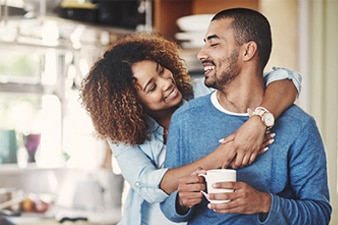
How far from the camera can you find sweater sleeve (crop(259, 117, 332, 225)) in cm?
73

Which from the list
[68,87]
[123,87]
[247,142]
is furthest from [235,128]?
[68,87]

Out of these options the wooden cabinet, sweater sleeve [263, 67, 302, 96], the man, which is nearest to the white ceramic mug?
the man

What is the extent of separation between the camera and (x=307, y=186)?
74 centimetres

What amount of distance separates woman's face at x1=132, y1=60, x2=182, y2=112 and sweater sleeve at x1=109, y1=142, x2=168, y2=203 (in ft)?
0.18

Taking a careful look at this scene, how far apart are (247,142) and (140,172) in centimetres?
13

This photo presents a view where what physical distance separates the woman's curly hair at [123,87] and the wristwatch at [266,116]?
9cm

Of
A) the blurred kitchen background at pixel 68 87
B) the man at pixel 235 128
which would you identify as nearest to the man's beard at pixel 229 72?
the man at pixel 235 128

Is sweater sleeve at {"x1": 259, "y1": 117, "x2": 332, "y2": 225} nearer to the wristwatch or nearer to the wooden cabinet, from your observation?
the wristwatch

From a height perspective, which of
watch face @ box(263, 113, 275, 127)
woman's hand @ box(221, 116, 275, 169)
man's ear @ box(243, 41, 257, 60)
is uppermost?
man's ear @ box(243, 41, 257, 60)

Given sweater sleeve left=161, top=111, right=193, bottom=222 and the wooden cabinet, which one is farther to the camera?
the wooden cabinet

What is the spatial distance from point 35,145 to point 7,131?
5 cm

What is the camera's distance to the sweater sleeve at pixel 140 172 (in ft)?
2.52

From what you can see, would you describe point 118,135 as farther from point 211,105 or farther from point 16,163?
point 16,163

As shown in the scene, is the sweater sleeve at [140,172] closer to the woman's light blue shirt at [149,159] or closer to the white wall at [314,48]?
the woman's light blue shirt at [149,159]
